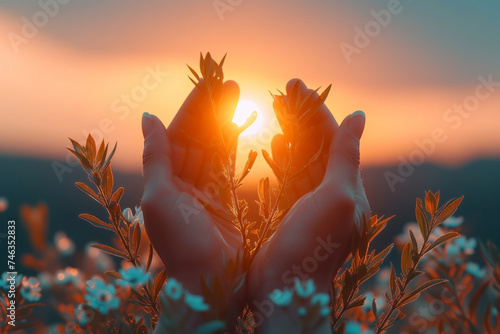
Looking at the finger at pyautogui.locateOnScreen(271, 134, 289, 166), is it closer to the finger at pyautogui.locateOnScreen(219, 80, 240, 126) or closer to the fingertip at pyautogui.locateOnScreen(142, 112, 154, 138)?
the finger at pyautogui.locateOnScreen(219, 80, 240, 126)

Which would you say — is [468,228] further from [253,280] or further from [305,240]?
[253,280]

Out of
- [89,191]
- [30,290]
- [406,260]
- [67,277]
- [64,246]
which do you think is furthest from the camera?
[64,246]

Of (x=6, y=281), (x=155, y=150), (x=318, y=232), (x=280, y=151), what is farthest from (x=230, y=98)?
(x=6, y=281)

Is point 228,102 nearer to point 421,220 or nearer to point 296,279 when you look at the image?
point 296,279

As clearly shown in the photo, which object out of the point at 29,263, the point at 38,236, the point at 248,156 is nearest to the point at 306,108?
the point at 248,156

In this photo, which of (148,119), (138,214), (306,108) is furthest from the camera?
(148,119)

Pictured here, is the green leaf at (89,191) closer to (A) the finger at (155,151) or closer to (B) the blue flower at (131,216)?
(B) the blue flower at (131,216)
